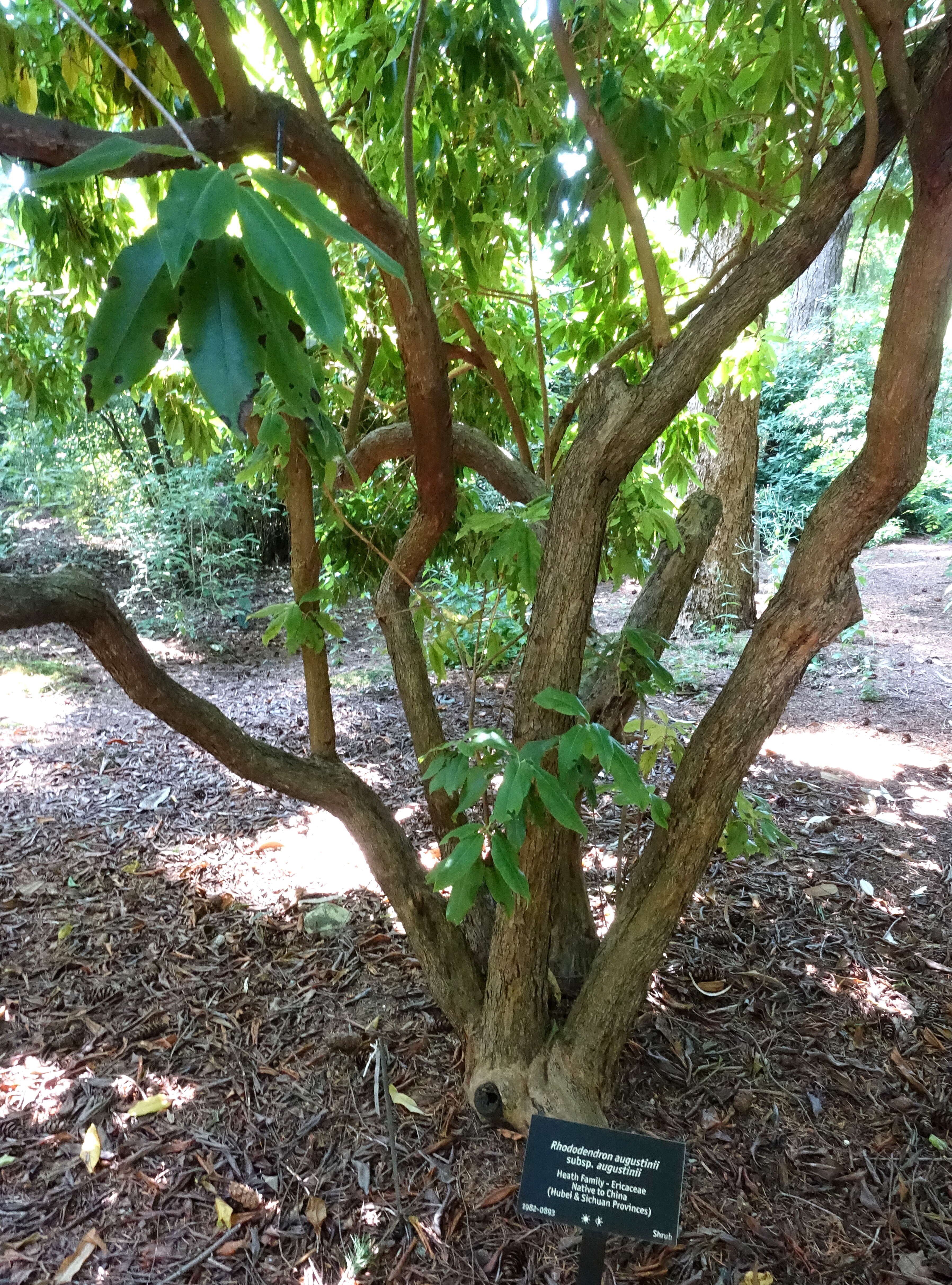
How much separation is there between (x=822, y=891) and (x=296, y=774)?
198cm

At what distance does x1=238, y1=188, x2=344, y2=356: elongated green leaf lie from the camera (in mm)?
526

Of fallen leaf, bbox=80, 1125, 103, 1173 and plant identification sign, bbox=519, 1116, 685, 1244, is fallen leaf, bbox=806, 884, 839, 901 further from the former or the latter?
fallen leaf, bbox=80, 1125, 103, 1173

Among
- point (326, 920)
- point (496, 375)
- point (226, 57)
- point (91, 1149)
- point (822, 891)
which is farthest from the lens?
point (822, 891)

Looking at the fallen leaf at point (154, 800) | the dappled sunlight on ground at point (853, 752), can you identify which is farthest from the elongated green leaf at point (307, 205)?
the dappled sunlight on ground at point (853, 752)

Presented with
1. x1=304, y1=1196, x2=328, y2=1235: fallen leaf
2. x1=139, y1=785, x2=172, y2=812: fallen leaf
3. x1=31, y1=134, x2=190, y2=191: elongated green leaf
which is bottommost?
x1=304, y1=1196, x2=328, y2=1235: fallen leaf

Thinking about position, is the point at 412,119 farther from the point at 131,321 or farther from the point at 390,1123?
the point at 390,1123

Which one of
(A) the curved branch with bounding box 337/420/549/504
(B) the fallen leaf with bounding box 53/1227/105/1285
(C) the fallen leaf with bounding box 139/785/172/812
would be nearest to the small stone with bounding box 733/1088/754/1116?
(B) the fallen leaf with bounding box 53/1227/105/1285

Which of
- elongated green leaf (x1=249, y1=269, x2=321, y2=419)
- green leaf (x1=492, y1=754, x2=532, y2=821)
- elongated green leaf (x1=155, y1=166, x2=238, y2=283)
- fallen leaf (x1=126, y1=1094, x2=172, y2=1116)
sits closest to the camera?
elongated green leaf (x1=155, y1=166, x2=238, y2=283)

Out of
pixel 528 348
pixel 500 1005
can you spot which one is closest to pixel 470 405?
pixel 528 348

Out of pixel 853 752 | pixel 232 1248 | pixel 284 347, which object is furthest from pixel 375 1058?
pixel 853 752

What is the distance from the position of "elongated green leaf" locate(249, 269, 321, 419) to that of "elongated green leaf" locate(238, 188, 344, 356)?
0.04 metres

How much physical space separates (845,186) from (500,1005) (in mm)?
1886

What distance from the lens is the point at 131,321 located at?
546 millimetres

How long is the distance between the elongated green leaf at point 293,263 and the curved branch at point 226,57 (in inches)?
41.6
